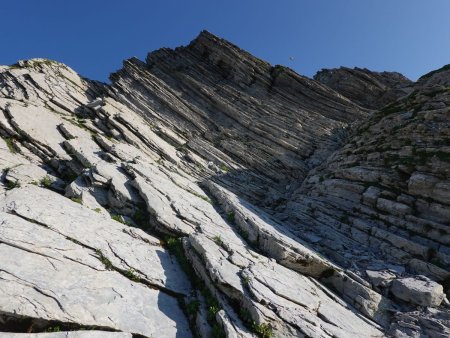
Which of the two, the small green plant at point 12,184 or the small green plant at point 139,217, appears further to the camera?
the small green plant at point 12,184

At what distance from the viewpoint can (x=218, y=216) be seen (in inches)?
944

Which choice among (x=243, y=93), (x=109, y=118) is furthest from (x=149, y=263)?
(x=243, y=93)

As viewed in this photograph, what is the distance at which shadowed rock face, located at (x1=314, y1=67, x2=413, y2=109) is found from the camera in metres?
52.3

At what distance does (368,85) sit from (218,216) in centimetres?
4446

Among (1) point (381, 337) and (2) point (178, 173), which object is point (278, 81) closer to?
(2) point (178, 173)

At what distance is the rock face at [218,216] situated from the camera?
13.8 metres

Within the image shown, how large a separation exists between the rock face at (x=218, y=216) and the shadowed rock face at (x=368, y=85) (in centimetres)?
739

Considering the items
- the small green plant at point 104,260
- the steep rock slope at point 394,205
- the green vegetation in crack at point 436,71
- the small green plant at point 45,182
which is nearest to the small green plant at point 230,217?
the steep rock slope at point 394,205

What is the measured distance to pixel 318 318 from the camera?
47.6 ft

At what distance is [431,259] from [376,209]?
5441 mm

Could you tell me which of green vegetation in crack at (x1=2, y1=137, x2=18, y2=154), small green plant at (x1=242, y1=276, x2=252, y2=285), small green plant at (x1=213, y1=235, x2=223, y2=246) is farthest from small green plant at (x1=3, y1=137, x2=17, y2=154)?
small green plant at (x1=242, y1=276, x2=252, y2=285)

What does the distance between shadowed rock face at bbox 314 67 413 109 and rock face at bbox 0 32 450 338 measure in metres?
7.39

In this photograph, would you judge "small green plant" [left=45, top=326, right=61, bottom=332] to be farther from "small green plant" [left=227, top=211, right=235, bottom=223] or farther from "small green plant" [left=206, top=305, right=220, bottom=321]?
"small green plant" [left=227, top=211, right=235, bottom=223]

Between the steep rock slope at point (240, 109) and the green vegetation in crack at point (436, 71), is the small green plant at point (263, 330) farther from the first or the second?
the green vegetation in crack at point (436, 71)
